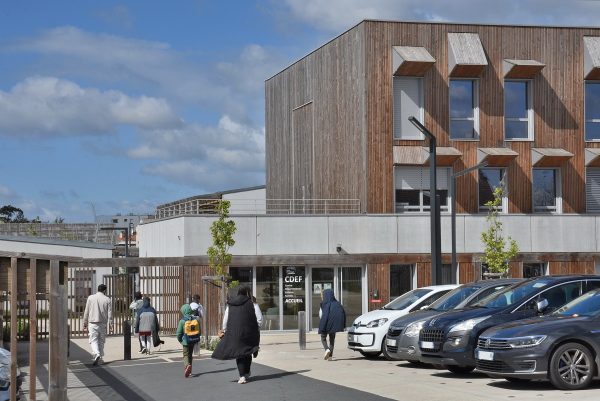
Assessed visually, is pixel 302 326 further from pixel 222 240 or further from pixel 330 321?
pixel 222 240

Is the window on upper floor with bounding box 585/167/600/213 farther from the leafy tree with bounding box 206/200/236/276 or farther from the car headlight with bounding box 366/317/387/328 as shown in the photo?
the car headlight with bounding box 366/317/387/328

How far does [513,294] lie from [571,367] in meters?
3.41

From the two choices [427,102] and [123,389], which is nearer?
[123,389]

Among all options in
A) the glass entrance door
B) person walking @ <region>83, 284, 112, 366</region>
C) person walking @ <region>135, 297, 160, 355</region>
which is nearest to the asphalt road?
person walking @ <region>83, 284, 112, 366</region>

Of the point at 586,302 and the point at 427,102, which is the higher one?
the point at 427,102

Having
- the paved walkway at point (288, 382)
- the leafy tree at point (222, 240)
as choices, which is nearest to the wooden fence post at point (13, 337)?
the paved walkway at point (288, 382)

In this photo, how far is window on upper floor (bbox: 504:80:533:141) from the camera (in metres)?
39.3

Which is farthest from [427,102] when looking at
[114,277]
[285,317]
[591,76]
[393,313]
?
[393,313]

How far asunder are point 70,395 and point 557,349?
26.1 feet

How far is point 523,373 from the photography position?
52.9 feet

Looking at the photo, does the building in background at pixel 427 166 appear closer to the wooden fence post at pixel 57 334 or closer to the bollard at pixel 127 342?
the bollard at pixel 127 342

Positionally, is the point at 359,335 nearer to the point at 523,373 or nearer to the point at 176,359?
the point at 176,359

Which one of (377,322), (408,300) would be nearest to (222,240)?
(408,300)

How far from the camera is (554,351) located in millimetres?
15961
